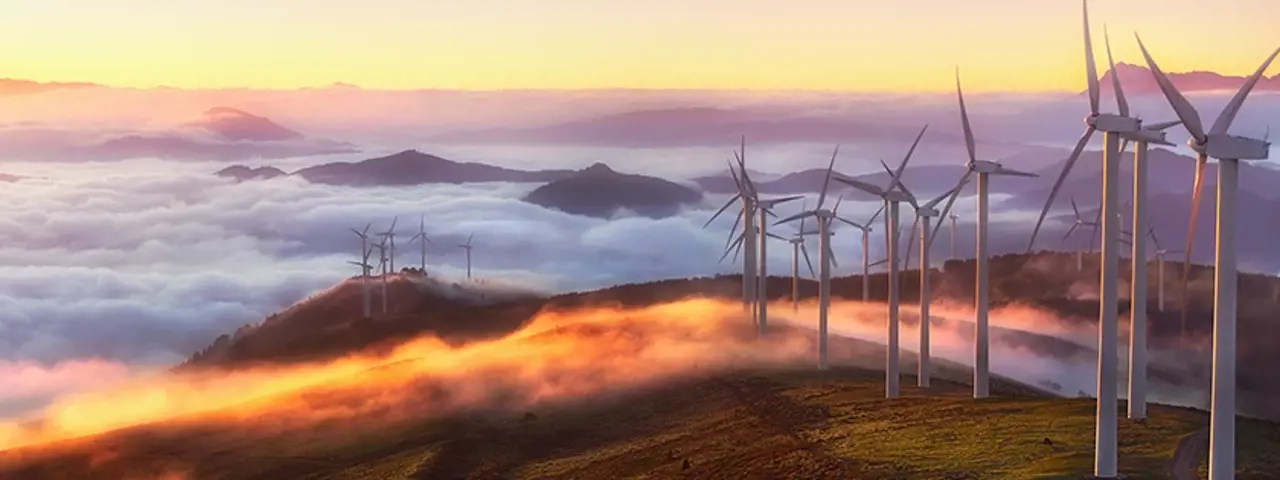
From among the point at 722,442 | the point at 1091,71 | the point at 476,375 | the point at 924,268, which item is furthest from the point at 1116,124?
the point at 476,375

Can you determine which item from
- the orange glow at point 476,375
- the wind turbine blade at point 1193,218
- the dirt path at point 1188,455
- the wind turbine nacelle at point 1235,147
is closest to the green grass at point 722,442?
the dirt path at point 1188,455

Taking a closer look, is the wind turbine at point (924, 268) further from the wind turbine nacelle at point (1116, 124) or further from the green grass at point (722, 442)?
the wind turbine nacelle at point (1116, 124)

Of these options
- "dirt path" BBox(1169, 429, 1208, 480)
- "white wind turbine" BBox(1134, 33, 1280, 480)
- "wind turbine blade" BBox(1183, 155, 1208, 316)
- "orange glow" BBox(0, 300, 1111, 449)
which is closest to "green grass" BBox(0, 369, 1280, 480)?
"dirt path" BBox(1169, 429, 1208, 480)

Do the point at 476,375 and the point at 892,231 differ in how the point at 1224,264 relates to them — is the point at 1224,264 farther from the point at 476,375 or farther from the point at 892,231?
the point at 476,375

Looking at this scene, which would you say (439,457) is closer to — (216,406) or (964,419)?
(964,419)

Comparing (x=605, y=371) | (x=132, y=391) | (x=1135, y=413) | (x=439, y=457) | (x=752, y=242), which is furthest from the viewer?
(x=132, y=391)

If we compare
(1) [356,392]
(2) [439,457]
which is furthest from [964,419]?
(1) [356,392]
